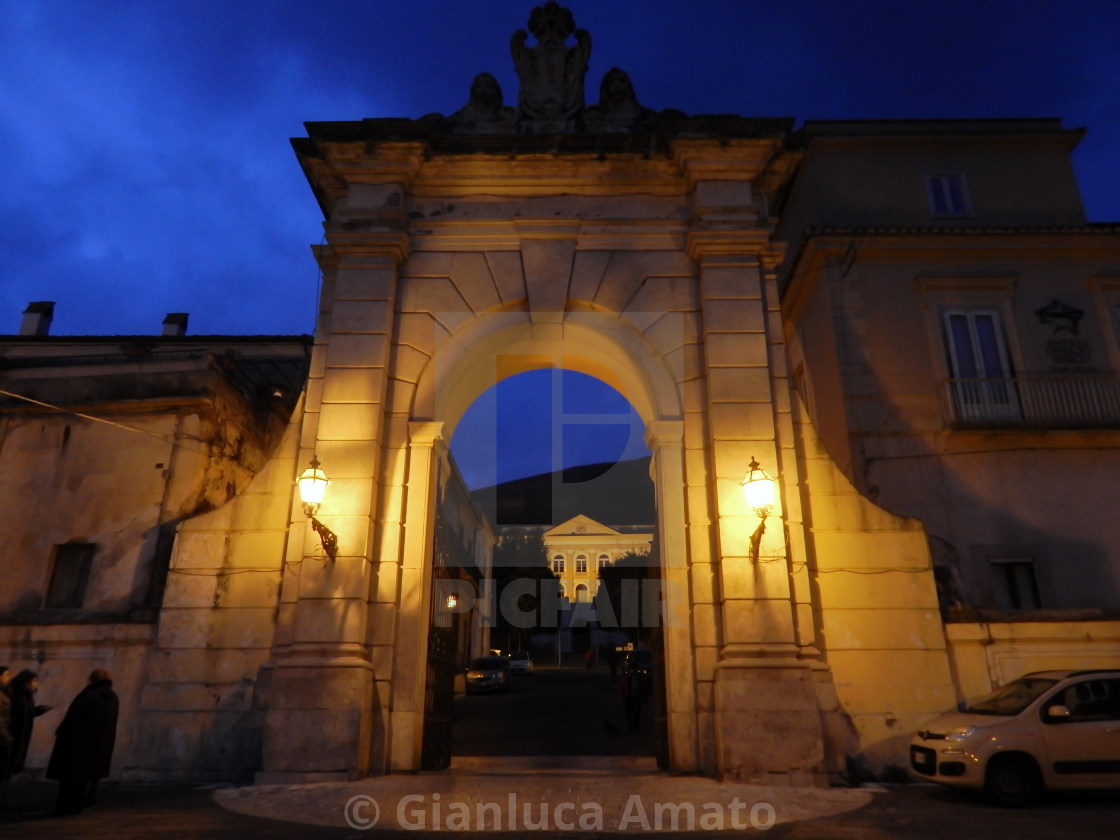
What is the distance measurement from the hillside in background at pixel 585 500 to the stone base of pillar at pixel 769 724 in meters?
56.6

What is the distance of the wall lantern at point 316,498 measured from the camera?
9070 millimetres

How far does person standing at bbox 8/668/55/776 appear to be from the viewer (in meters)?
7.58

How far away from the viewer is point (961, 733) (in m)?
8.07

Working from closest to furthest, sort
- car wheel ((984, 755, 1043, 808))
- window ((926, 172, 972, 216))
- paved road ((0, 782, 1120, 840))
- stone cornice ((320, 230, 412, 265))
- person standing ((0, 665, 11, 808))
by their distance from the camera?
paved road ((0, 782, 1120, 840)) < person standing ((0, 665, 11, 808)) < car wheel ((984, 755, 1043, 808)) < stone cornice ((320, 230, 412, 265)) < window ((926, 172, 972, 216))

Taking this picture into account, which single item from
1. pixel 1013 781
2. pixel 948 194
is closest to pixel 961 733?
pixel 1013 781

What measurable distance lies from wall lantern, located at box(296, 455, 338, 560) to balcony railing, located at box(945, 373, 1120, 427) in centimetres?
1246

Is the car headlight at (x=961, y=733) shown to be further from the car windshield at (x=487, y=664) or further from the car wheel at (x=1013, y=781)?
the car windshield at (x=487, y=664)

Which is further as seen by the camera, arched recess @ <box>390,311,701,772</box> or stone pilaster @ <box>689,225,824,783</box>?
arched recess @ <box>390,311,701,772</box>

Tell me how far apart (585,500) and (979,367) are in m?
67.0

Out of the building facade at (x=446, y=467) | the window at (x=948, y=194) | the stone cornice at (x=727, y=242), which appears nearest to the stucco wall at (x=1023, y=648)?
the building facade at (x=446, y=467)

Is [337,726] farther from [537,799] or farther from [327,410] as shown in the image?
[327,410]

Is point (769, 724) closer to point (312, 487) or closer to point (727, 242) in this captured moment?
point (312, 487)

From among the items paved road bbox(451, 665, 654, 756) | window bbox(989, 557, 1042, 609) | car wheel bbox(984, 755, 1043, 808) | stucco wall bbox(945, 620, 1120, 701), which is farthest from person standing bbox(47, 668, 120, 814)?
window bbox(989, 557, 1042, 609)

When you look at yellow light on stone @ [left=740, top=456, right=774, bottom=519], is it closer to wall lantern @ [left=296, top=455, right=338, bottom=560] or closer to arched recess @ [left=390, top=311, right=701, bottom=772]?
arched recess @ [left=390, top=311, right=701, bottom=772]
